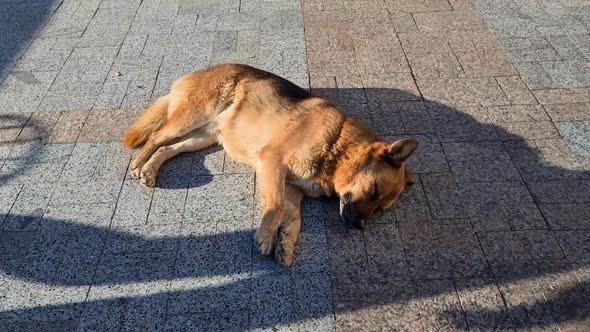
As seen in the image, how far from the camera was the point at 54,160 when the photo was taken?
191 inches

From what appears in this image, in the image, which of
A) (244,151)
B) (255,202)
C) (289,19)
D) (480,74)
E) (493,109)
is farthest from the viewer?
(289,19)

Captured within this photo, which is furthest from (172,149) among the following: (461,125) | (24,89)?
(461,125)

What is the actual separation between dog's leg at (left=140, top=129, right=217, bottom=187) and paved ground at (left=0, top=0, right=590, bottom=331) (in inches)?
3.7

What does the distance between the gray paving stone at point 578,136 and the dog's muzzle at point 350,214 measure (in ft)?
7.38

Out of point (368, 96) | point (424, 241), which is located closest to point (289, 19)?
point (368, 96)

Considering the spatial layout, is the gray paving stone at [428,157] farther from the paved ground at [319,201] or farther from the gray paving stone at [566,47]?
the gray paving stone at [566,47]

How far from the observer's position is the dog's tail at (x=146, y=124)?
4.91m

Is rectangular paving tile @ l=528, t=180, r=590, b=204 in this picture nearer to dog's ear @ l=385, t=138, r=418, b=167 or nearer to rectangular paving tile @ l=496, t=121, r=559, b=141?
rectangular paving tile @ l=496, t=121, r=559, b=141

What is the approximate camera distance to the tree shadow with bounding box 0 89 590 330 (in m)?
3.52

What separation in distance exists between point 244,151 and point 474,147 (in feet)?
7.03

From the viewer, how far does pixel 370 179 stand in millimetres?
4164

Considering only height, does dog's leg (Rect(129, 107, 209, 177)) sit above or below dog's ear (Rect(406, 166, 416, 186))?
above

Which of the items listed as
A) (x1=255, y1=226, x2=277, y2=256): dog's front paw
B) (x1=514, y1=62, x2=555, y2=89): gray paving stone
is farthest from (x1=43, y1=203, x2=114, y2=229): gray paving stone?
(x1=514, y1=62, x2=555, y2=89): gray paving stone

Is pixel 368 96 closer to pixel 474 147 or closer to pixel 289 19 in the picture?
pixel 474 147
